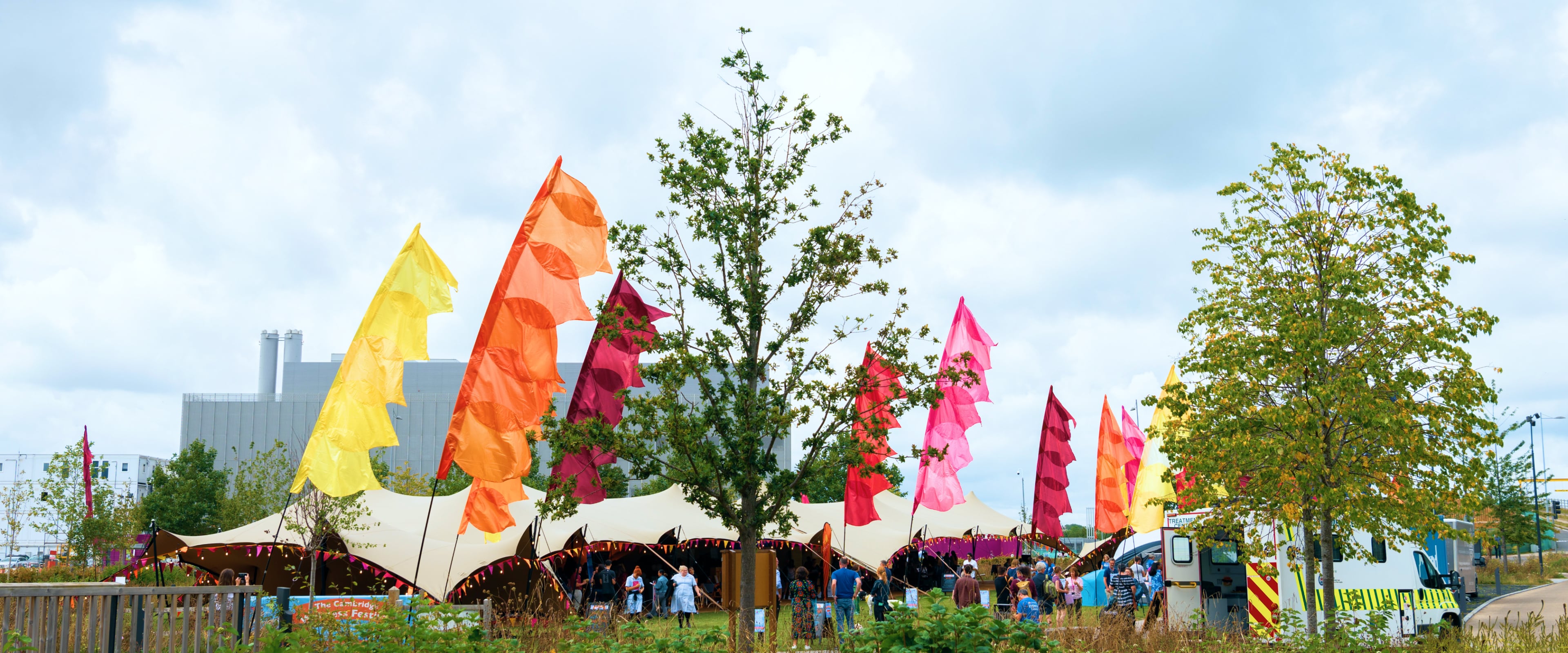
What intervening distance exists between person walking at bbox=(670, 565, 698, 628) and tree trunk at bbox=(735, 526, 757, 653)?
21.5ft

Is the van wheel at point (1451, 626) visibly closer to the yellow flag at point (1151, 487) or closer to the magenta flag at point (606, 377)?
the yellow flag at point (1151, 487)

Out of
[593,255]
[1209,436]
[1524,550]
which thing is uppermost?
[593,255]

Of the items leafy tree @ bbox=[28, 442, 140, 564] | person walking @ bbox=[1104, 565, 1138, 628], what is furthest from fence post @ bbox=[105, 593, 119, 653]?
leafy tree @ bbox=[28, 442, 140, 564]

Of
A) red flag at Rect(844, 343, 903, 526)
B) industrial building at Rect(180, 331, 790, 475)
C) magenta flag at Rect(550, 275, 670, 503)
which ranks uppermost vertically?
industrial building at Rect(180, 331, 790, 475)

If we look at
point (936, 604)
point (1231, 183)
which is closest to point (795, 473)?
point (936, 604)

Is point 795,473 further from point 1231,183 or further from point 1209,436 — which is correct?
point 1231,183

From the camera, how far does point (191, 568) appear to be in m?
27.2

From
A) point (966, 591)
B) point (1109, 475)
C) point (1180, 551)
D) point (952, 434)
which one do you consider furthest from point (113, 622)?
point (1109, 475)

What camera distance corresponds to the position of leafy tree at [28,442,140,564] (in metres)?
35.7

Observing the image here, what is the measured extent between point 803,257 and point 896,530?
21797 mm

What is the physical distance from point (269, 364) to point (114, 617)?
11566 centimetres

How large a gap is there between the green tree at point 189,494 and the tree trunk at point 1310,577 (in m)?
48.2

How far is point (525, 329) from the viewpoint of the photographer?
1812 cm

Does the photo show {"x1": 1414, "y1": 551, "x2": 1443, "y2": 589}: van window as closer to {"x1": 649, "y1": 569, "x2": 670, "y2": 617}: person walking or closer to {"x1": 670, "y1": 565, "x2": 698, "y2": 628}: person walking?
{"x1": 670, "y1": 565, "x2": 698, "y2": 628}: person walking
